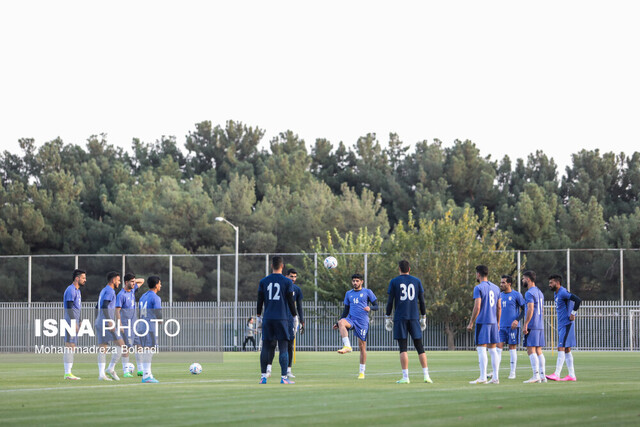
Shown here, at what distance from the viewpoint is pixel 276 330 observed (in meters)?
16.2

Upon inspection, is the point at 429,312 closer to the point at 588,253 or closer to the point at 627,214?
the point at 588,253

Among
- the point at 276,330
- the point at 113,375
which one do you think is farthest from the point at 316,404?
the point at 113,375

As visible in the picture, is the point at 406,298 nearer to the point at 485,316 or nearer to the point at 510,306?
the point at 485,316

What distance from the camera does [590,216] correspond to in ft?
209

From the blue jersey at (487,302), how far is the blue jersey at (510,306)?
5.84 feet

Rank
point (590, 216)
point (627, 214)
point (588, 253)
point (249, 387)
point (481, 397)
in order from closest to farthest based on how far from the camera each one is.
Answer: point (481, 397)
point (249, 387)
point (588, 253)
point (590, 216)
point (627, 214)

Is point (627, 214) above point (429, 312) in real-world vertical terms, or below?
above

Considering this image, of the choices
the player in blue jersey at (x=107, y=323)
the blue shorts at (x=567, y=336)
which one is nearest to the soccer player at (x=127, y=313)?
the player in blue jersey at (x=107, y=323)

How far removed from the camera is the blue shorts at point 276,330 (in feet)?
53.1

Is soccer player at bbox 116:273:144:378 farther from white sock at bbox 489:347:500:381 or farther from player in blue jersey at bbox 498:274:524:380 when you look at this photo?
player in blue jersey at bbox 498:274:524:380

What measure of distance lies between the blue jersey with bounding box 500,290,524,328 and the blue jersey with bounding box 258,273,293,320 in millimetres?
5582

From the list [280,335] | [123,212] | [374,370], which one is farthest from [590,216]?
[280,335]

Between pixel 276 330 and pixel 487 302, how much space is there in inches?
169

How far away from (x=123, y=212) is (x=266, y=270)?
19506 millimetres
